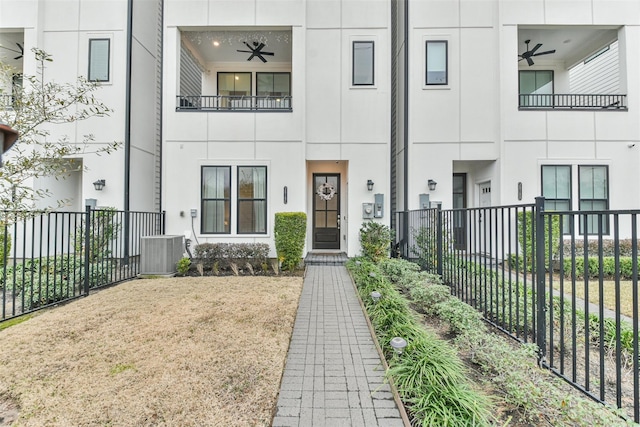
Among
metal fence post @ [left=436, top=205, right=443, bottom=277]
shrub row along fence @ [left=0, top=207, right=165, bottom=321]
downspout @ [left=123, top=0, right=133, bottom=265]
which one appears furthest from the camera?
downspout @ [left=123, top=0, right=133, bottom=265]

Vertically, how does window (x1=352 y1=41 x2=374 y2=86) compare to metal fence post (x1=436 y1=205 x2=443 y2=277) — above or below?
above

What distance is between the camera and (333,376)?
9.49 ft

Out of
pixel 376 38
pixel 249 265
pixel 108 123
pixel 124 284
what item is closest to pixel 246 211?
pixel 249 265

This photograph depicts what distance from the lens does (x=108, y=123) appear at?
27.3 feet

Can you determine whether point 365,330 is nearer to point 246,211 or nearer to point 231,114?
point 246,211

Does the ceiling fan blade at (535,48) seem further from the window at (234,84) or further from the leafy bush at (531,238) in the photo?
the window at (234,84)

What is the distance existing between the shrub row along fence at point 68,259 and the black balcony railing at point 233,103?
355 cm

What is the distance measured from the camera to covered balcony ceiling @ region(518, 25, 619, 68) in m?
8.94

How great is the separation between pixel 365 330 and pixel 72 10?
1197cm

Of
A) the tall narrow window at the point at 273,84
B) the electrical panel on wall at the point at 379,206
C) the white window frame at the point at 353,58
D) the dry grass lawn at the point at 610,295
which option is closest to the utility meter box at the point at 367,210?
the electrical panel on wall at the point at 379,206

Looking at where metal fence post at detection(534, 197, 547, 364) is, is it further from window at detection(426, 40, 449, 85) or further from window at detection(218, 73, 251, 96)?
window at detection(218, 73, 251, 96)

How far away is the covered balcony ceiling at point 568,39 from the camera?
352 inches

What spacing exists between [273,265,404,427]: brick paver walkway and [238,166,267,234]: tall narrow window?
4.34 meters

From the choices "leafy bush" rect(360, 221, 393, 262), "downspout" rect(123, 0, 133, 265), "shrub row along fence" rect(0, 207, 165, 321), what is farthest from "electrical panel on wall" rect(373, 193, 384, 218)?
"downspout" rect(123, 0, 133, 265)
